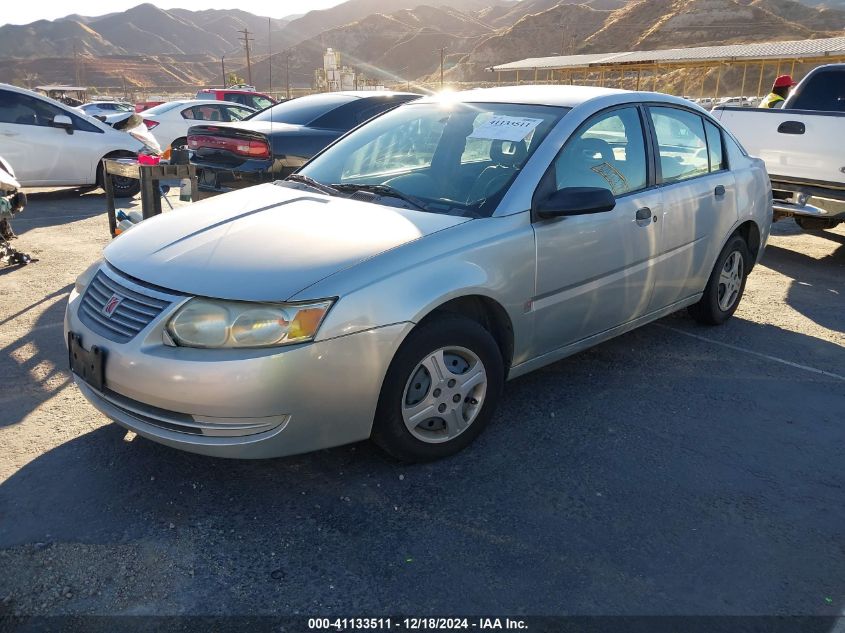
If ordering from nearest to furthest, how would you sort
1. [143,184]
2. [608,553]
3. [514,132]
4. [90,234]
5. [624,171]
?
[608,553], [514,132], [624,171], [143,184], [90,234]

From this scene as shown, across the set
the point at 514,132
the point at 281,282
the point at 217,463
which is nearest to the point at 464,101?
the point at 514,132

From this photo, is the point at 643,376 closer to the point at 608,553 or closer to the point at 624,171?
the point at 624,171

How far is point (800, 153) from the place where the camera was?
7.36 meters

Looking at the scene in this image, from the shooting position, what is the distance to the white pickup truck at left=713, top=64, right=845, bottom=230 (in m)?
7.07

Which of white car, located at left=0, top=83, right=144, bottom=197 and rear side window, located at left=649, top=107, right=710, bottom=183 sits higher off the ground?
rear side window, located at left=649, top=107, right=710, bottom=183

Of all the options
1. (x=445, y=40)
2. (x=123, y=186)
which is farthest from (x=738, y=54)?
(x=445, y=40)

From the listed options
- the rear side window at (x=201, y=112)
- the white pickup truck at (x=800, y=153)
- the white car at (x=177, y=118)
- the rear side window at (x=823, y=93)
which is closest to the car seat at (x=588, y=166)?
the white pickup truck at (x=800, y=153)

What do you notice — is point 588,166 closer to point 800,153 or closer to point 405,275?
point 405,275

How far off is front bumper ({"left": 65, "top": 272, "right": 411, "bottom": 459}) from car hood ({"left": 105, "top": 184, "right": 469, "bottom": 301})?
201mm

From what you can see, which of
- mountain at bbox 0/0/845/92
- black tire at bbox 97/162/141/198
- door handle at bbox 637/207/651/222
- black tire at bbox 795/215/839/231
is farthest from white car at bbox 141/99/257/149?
mountain at bbox 0/0/845/92

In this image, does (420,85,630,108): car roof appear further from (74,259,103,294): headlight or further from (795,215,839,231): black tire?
(795,215,839,231): black tire

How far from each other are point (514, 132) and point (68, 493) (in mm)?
2740

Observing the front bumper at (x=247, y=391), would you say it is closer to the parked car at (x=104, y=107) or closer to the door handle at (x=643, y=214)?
the door handle at (x=643, y=214)

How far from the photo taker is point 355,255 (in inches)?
115
